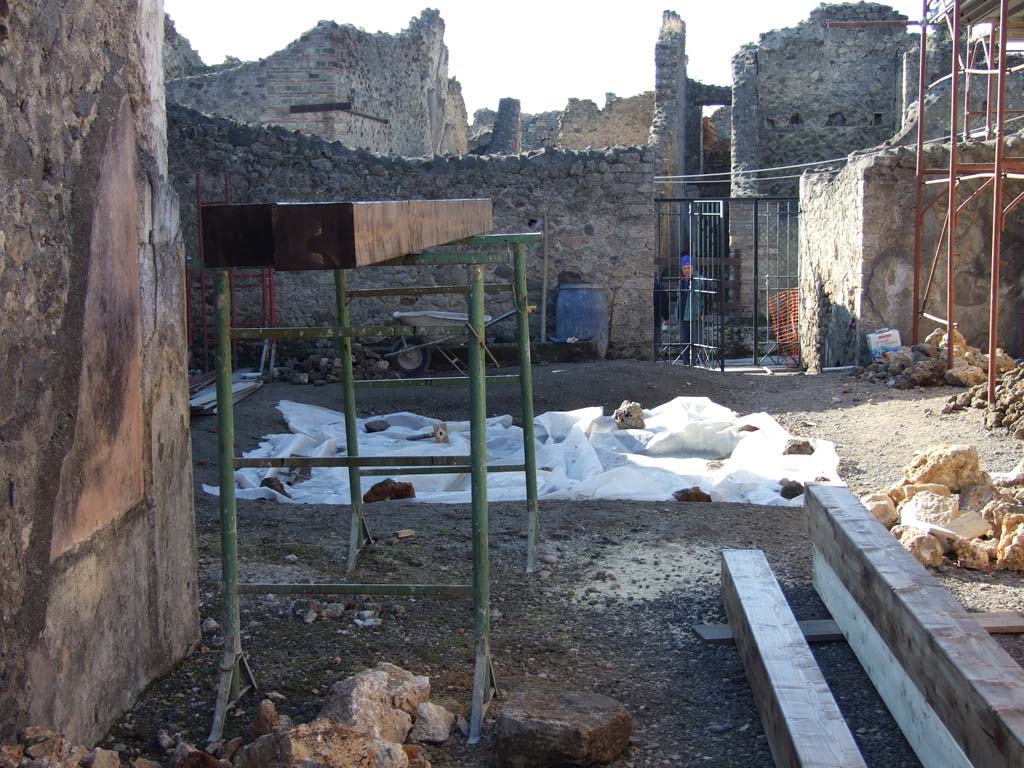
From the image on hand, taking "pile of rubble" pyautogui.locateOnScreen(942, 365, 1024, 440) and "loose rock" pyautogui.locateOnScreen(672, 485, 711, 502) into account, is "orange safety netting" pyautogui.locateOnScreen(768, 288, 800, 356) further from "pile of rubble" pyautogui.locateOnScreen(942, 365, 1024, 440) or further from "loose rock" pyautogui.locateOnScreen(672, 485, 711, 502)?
"loose rock" pyautogui.locateOnScreen(672, 485, 711, 502)

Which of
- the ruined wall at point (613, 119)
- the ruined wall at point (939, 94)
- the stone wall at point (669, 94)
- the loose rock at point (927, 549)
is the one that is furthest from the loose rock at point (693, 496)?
the ruined wall at point (613, 119)

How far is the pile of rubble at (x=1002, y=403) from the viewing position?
283 inches

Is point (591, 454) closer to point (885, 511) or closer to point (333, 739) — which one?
point (885, 511)

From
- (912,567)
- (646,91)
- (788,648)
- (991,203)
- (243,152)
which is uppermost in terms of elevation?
(646,91)

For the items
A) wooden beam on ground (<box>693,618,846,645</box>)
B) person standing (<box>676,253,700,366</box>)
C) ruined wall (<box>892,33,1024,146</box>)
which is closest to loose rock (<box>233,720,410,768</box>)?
wooden beam on ground (<box>693,618,846,645</box>)

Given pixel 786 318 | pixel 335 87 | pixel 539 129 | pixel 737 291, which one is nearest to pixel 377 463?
pixel 335 87

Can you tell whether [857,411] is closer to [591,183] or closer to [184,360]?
[591,183]

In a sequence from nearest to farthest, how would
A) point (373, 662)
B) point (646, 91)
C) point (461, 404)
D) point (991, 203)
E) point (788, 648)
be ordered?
point (788, 648) → point (373, 662) → point (461, 404) → point (991, 203) → point (646, 91)

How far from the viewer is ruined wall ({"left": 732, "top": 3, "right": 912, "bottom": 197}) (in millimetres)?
21859

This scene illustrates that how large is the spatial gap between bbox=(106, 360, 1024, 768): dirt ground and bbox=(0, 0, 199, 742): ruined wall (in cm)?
28

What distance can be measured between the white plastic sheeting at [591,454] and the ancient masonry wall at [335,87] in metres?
6.91

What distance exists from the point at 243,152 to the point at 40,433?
30.3 ft

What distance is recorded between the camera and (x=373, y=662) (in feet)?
10.9

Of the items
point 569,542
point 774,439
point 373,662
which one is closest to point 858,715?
point 373,662
